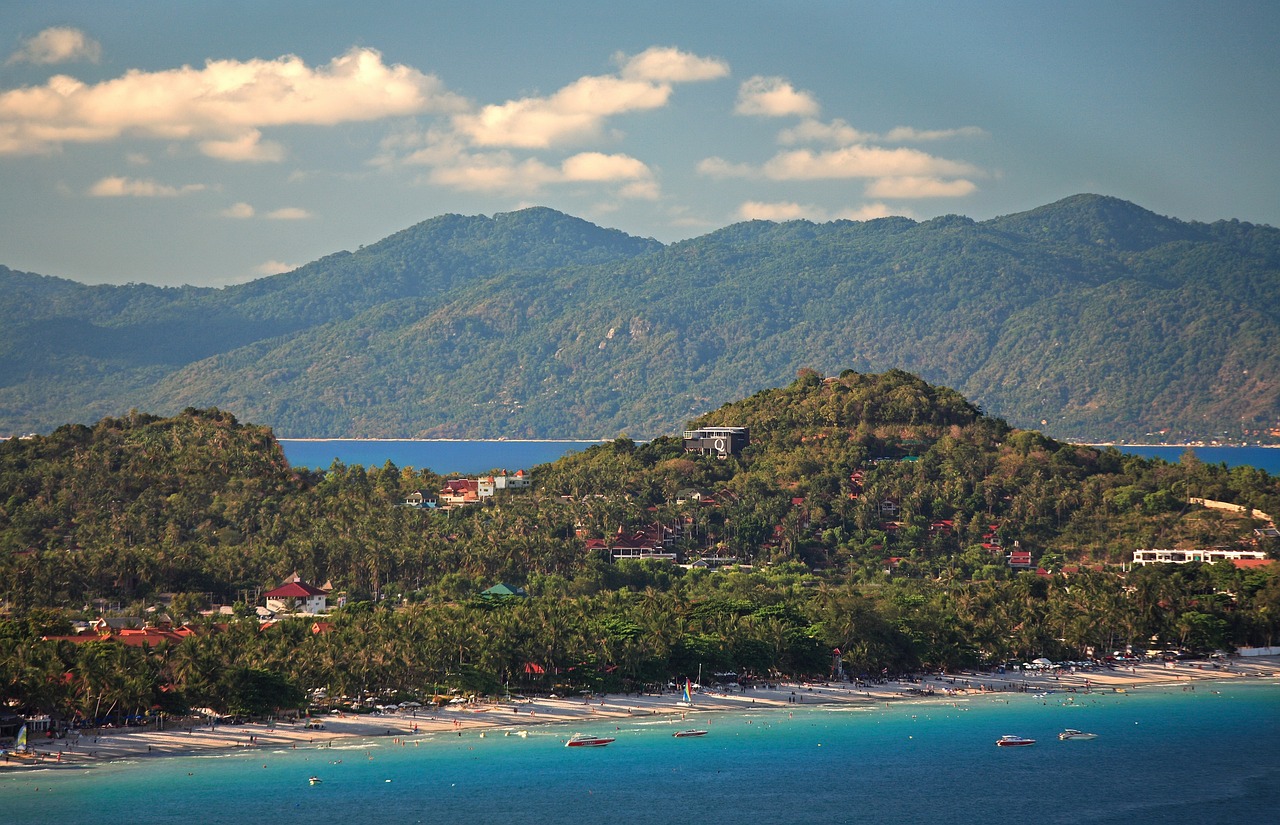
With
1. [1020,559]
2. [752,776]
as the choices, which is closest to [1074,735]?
[752,776]

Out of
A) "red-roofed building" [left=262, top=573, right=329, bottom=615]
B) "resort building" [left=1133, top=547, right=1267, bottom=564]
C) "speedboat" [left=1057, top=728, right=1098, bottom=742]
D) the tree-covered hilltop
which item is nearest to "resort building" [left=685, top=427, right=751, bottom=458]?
the tree-covered hilltop

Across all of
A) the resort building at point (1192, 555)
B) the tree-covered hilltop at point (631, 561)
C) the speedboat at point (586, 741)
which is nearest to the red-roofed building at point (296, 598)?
the tree-covered hilltop at point (631, 561)

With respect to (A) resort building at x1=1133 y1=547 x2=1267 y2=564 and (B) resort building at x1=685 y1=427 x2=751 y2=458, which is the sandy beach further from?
(B) resort building at x1=685 y1=427 x2=751 y2=458

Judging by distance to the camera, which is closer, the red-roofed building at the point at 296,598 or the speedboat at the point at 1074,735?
the speedboat at the point at 1074,735

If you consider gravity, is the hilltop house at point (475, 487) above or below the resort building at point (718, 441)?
below

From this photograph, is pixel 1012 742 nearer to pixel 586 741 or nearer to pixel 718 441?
pixel 586 741

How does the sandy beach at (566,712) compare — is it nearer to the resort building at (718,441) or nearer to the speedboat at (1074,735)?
the speedboat at (1074,735)

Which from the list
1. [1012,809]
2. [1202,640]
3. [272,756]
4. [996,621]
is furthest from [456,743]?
[1202,640]
